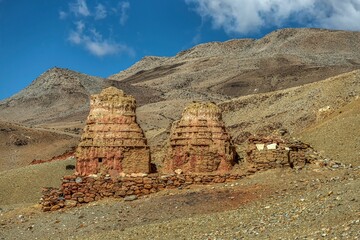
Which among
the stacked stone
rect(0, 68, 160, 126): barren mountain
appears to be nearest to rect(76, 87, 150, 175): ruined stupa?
the stacked stone

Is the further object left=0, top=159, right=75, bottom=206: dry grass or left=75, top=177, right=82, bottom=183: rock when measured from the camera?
left=0, top=159, right=75, bottom=206: dry grass

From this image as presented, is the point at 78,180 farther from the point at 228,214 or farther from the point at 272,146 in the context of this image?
the point at 272,146

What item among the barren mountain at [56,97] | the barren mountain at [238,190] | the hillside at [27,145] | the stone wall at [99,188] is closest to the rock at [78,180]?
the stone wall at [99,188]

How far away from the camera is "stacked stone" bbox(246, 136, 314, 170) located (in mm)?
17230

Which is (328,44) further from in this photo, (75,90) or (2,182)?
(2,182)

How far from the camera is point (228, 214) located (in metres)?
13.3

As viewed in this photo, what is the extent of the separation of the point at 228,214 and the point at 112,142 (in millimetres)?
5763

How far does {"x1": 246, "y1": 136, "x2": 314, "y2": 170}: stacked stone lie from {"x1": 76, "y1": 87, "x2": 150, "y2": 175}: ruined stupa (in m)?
3.25

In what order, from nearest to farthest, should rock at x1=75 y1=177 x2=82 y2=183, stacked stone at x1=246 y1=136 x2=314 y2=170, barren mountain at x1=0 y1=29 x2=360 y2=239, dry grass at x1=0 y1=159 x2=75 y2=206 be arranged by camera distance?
barren mountain at x1=0 y1=29 x2=360 y2=239 < rock at x1=75 y1=177 x2=82 y2=183 < stacked stone at x1=246 y1=136 x2=314 y2=170 < dry grass at x1=0 y1=159 x2=75 y2=206

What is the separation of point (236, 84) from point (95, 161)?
86.7m

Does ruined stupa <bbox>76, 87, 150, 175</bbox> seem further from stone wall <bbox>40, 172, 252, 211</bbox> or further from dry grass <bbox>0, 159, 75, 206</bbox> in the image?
dry grass <bbox>0, 159, 75, 206</bbox>

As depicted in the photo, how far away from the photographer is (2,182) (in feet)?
84.8

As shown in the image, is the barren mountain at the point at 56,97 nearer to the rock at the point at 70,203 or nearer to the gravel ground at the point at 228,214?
the rock at the point at 70,203

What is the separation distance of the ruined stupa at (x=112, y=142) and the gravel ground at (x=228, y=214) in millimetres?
1876
